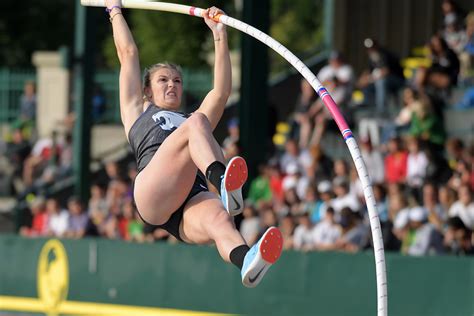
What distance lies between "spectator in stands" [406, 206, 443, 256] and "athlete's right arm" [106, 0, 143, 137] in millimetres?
5591

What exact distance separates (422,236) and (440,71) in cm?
380

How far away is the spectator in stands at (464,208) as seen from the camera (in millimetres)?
15388

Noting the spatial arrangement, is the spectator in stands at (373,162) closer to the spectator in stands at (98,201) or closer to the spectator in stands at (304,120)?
the spectator in stands at (304,120)

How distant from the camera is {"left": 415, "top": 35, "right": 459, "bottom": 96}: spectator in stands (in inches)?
722

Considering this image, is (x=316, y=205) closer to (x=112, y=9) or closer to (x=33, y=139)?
(x=112, y=9)

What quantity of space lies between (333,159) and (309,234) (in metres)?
3.16

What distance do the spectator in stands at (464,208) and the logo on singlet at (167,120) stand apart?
19.1ft

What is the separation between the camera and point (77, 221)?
19906 mm

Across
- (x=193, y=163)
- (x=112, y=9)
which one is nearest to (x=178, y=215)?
(x=193, y=163)

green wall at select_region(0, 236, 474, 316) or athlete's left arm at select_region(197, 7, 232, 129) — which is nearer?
athlete's left arm at select_region(197, 7, 232, 129)

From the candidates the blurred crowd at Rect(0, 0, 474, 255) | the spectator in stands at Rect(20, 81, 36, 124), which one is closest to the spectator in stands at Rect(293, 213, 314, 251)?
the blurred crowd at Rect(0, 0, 474, 255)

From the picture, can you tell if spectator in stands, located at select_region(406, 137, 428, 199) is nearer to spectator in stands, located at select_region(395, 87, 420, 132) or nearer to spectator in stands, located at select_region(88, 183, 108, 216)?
spectator in stands, located at select_region(395, 87, 420, 132)

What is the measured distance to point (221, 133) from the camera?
2319cm

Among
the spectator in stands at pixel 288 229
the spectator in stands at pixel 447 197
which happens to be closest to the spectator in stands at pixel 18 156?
the spectator in stands at pixel 288 229
